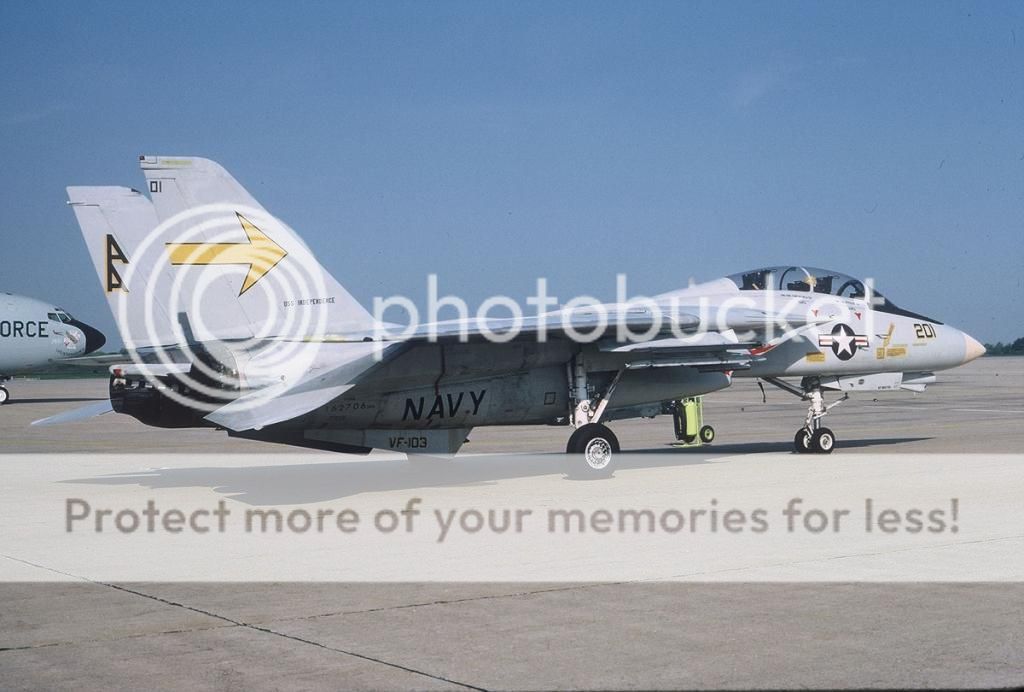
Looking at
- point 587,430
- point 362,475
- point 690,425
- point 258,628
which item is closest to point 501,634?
point 258,628

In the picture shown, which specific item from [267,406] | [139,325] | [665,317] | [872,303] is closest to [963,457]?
[872,303]

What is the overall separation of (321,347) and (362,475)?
2.79 m

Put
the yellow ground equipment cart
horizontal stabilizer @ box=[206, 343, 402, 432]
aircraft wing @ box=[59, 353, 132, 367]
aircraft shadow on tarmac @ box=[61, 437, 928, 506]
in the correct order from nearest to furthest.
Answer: horizontal stabilizer @ box=[206, 343, 402, 432] → aircraft shadow on tarmac @ box=[61, 437, 928, 506] → aircraft wing @ box=[59, 353, 132, 367] → the yellow ground equipment cart

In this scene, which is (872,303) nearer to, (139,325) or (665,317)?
(665,317)

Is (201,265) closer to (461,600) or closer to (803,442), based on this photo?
(461,600)

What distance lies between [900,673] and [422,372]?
8525mm

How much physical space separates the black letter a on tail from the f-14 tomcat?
0.02 meters

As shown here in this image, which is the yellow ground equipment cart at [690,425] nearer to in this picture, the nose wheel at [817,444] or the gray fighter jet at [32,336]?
the nose wheel at [817,444]

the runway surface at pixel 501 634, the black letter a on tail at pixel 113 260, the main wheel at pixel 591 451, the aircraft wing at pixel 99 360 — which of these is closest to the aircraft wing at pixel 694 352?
the main wheel at pixel 591 451

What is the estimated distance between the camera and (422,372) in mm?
12812

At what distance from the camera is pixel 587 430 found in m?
13.6

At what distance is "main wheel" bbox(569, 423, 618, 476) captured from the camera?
13.4m

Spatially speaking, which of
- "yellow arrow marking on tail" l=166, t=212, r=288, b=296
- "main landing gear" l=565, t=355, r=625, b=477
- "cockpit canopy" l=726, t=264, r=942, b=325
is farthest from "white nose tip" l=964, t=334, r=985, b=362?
"yellow arrow marking on tail" l=166, t=212, r=288, b=296

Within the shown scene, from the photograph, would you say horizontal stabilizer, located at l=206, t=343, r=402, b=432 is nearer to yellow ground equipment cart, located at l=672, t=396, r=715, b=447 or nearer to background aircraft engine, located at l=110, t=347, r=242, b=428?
background aircraft engine, located at l=110, t=347, r=242, b=428
